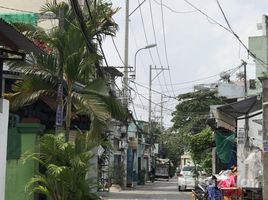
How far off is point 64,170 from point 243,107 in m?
6.07

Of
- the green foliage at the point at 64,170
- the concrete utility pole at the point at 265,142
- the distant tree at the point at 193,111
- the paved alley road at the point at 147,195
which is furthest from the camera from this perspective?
the distant tree at the point at 193,111

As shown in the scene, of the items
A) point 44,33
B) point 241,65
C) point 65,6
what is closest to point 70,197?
point 44,33

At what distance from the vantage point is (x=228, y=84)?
4419 cm

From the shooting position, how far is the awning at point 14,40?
8.70 metres

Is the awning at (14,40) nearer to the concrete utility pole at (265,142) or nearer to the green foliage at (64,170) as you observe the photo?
the green foliage at (64,170)

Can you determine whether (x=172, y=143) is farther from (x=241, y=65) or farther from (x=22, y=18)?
(x=22, y=18)

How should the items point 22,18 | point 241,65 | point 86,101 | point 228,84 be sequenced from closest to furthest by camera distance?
1. point 86,101
2. point 22,18
3. point 241,65
4. point 228,84

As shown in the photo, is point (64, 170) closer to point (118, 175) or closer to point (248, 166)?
point (248, 166)

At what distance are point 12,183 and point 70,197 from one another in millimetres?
1742

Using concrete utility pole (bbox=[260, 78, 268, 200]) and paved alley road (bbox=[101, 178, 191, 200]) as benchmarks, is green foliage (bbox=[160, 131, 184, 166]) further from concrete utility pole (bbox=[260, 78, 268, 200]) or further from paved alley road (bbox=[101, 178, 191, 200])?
concrete utility pole (bbox=[260, 78, 268, 200])

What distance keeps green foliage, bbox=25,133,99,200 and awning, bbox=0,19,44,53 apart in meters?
4.01

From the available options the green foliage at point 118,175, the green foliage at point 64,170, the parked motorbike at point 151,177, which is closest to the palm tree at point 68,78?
the green foliage at point 64,170

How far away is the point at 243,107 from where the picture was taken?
644 inches

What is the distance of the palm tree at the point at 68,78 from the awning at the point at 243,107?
332 cm
